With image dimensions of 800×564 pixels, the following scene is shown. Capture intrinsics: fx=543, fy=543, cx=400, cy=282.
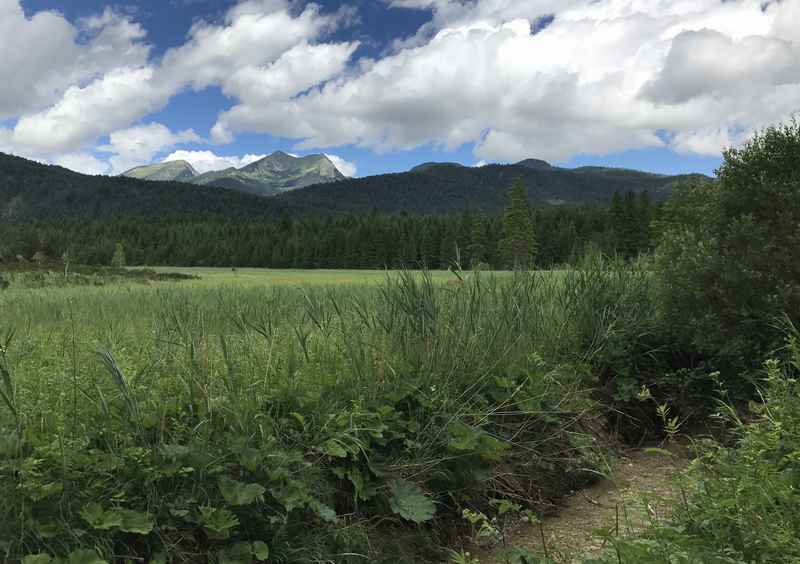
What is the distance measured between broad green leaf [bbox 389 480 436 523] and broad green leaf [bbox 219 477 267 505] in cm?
87

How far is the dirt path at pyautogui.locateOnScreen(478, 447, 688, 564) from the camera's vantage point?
326 centimetres

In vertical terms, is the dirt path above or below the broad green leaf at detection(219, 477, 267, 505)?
below

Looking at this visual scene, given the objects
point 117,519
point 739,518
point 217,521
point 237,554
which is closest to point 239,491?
point 217,521

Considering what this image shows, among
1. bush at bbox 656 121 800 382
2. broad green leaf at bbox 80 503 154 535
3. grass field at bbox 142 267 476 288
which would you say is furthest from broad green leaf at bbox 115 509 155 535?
bush at bbox 656 121 800 382

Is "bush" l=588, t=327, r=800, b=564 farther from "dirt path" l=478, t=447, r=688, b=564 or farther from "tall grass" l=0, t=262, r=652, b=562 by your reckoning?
"tall grass" l=0, t=262, r=652, b=562

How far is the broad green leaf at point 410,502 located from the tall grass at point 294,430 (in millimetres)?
12

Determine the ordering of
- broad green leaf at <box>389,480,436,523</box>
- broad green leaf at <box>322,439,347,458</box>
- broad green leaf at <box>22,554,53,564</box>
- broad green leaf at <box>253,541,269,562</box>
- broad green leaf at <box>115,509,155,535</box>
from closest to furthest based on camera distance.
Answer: broad green leaf at <box>22,554,53,564</box>, broad green leaf at <box>115,509,155,535</box>, broad green leaf at <box>253,541,269,562</box>, broad green leaf at <box>322,439,347,458</box>, broad green leaf at <box>389,480,436,523</box>

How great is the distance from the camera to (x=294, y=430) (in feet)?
10.8

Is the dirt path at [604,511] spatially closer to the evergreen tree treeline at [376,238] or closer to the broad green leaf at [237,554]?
the broad green leaf at [237,554]

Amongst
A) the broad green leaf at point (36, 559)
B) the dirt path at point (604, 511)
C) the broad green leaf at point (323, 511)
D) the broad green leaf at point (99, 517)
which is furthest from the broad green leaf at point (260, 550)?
the dirt path at point (604, 511)

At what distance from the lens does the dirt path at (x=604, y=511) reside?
3.26m

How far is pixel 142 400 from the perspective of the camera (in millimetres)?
3162

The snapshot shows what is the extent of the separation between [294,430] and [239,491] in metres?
0.66

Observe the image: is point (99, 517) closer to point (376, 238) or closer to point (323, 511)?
point (323, 511)
